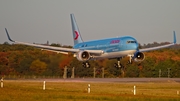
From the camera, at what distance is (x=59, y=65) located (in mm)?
81750

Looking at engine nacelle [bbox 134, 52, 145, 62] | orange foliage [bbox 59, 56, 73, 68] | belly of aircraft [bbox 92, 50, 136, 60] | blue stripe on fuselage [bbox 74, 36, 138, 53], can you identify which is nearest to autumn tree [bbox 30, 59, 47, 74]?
orange foliage [bbox 59, 56, 73, 68]

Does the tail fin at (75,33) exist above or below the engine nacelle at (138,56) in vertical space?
above

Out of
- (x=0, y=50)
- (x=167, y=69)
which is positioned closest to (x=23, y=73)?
(x=0, y=50)

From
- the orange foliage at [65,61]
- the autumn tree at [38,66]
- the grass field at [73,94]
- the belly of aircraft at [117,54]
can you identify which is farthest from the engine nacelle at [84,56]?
the grass field at [73,94]

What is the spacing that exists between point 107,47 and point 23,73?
23.6m

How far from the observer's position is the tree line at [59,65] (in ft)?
276

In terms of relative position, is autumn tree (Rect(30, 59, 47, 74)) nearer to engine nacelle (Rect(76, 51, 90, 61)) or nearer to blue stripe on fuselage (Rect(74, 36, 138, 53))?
engine nacelle (Rect(76, 51, 90, 61))

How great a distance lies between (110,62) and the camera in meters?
86.8

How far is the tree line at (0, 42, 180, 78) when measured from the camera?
84.2 meters

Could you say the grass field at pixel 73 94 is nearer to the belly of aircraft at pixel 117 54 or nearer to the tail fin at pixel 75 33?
the belly of aircraft at pixel 117 54

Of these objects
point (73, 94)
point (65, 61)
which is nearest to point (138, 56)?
point (65, 61)

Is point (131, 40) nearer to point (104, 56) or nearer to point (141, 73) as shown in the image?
point (104, 56)

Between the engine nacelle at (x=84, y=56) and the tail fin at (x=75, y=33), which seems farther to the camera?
the tail fin at (x=75, y=33)

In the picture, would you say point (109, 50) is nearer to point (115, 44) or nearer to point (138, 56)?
point (115, 44)
